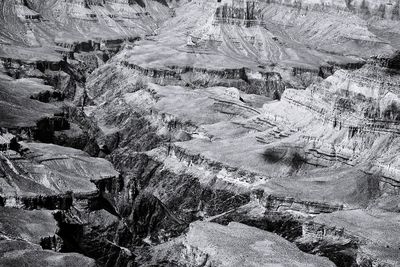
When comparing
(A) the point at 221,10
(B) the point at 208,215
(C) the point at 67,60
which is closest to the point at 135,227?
(B) the point at 208,215

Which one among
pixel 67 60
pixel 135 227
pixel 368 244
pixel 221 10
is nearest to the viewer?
pixel 368 244

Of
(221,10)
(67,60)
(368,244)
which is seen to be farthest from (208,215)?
(221,10)

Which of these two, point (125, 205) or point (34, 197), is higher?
point (34, 197)

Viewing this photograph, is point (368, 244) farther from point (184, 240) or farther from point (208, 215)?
point (208, 215)

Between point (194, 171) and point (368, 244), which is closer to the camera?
point (368, 244)

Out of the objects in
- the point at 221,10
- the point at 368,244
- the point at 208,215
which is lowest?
the point at 208,215

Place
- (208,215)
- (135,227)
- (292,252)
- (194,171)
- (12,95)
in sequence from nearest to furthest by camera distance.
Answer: (292,252) → (135,227) → (208,215) → (194,171) → (12,95)
